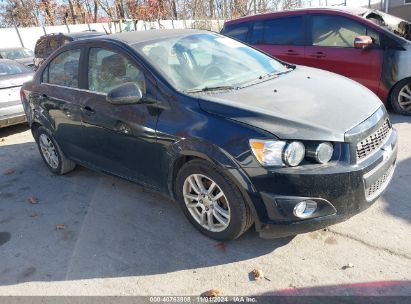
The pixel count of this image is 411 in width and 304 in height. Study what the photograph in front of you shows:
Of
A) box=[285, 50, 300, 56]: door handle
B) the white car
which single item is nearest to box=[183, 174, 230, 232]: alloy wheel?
box=[285, 50, 300, 56]: door handle

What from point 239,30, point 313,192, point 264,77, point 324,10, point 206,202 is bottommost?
point 206,202

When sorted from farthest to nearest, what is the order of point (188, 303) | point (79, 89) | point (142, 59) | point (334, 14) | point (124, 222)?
point (334, 14) < point (79, 89) < point (124, 222) < point (142, 59) < point (188, 303)

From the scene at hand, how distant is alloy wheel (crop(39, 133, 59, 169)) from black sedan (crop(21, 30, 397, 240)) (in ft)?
2.27

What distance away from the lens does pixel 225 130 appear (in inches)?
114

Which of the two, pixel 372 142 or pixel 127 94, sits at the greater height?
pixel 127 94

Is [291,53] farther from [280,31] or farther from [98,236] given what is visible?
[98,236]

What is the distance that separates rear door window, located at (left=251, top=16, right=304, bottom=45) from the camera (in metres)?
6.75

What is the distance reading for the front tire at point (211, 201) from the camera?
2990 mm

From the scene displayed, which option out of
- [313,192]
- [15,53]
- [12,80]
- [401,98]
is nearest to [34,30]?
[15,53]

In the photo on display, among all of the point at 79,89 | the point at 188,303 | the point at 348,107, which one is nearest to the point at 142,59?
the point at 79,89

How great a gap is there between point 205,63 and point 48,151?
2.71 m

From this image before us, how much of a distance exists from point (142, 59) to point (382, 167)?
2.18m

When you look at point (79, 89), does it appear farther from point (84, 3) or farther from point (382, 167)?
point (84, 3)

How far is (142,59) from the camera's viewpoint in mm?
3541
